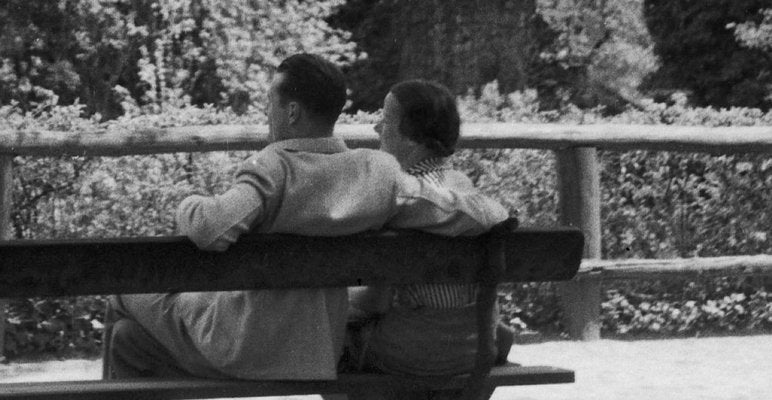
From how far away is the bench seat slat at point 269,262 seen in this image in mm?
3777

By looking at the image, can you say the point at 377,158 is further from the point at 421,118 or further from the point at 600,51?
the point at 600,51

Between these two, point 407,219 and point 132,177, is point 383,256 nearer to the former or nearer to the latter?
point 407,219

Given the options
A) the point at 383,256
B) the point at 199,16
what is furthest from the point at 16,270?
the point at 199,16

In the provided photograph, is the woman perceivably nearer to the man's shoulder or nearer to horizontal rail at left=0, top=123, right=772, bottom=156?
the man's shoulder

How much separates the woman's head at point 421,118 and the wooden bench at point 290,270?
415 millimetres

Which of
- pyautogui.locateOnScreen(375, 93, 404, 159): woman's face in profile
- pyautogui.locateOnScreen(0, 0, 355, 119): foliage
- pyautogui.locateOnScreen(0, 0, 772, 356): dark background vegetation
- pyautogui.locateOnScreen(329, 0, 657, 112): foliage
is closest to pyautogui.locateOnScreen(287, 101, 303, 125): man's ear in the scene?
pyautogui.locateOnScreen(375, 93, 404, 159): woman's face in profile

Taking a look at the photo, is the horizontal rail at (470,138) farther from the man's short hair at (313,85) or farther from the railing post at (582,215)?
the man's short hair at (313,85)

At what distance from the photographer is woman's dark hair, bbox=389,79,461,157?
4461 mm

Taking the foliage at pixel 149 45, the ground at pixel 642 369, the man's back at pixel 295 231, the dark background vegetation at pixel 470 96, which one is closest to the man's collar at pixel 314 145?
the man's back at pixel 295 231

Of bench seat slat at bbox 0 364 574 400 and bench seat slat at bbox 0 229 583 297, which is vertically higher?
bench seat slat at bbox 0 229 583 297

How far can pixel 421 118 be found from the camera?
14.7 feet

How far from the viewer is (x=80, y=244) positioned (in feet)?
12.4

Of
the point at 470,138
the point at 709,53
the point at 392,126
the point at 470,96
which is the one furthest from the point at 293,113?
the point at 709,53

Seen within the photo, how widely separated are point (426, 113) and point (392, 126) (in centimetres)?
10
